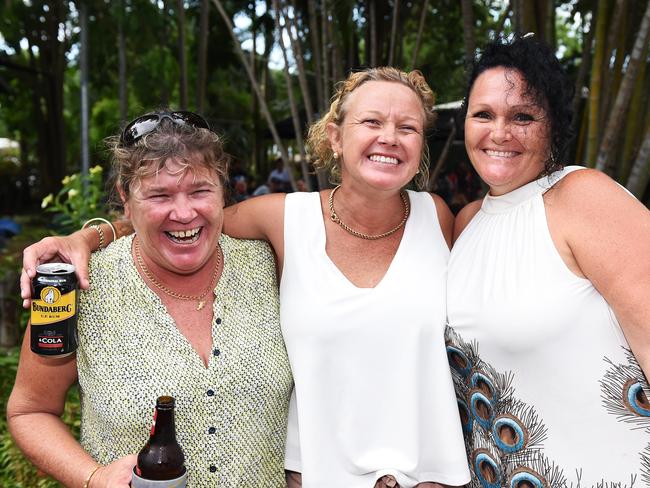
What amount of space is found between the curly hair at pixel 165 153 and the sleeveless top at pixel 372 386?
2.10 ft

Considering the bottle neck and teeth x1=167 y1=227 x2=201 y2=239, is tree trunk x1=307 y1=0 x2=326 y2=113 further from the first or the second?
the bottle neck

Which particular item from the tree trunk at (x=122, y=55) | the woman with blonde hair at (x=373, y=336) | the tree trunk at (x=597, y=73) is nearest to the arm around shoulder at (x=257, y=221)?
the woman with blonde hair at (x=373, y=336)

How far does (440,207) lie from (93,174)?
3.39 metres

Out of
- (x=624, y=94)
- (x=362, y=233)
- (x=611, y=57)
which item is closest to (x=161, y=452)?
(x=362, y=233)

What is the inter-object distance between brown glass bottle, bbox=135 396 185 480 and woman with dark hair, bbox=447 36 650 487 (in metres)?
1.08

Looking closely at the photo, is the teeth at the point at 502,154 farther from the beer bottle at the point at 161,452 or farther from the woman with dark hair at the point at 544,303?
the beer bottle at the point at 161,452

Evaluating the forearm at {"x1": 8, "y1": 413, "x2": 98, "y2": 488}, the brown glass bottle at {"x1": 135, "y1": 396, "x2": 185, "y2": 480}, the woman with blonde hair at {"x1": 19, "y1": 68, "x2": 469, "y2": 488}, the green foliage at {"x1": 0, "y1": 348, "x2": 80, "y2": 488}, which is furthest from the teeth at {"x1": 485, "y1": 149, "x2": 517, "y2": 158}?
the green foliage at {"x1": 0, "y1": 348, "x2": 80, "y2": 488}

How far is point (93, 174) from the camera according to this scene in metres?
5.23

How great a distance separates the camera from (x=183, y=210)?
2.12m

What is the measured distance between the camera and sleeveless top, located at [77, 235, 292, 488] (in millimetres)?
2088

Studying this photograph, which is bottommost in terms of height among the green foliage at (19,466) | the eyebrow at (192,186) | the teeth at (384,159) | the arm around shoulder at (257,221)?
the green foliage at (19,466)

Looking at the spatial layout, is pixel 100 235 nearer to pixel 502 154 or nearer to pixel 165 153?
pixel 165 153

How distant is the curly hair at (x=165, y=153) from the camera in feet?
6.97

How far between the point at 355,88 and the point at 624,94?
69.2 inches
